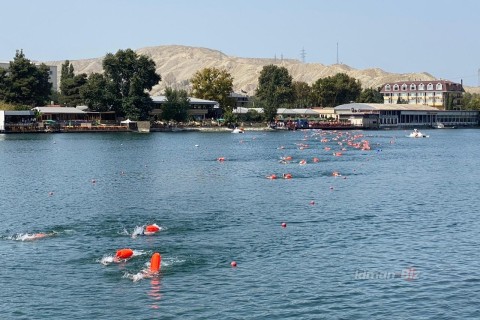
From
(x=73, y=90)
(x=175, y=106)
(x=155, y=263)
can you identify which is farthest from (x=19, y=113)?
(x=155, y=263)

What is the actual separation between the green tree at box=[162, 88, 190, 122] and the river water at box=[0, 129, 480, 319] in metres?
117

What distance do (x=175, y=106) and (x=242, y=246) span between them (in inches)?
6215

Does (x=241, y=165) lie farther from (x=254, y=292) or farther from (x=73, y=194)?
(x=254, y=292)

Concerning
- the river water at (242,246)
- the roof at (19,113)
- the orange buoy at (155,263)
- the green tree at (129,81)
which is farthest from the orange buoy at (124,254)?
the green tree at (129,81)

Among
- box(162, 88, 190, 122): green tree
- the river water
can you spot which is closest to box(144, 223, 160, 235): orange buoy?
the river water

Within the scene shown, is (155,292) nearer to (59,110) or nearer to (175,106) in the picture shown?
(59,110)

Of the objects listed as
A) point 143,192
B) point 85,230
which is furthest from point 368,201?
point 85,230

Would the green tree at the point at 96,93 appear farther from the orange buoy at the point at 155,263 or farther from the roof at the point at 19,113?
the orange buoy at the point at 155,263

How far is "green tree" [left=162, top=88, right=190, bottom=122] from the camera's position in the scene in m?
194

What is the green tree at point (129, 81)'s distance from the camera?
178m

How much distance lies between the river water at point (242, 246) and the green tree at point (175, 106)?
116986 mm

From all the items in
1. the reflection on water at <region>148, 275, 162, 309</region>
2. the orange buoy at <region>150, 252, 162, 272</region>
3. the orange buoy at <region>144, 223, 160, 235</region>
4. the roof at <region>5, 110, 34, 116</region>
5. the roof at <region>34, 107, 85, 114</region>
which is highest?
the roof at <region>34, 107, 85, 114</region>

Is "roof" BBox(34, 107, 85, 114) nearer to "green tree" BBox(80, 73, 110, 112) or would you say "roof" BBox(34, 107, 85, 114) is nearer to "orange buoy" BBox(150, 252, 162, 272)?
"green tree" BBox(80, 73, 110, 112)

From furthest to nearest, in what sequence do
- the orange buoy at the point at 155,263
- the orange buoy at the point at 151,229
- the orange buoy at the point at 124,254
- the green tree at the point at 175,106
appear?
the green tree at the point at 175,106, the orange buoy at the point at 151,229, the orange buoy at the point at 124,254, the orange buoy at the point at 155,263
